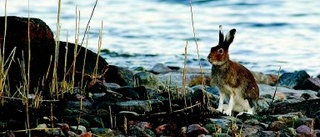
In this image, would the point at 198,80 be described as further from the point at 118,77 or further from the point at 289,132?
the point at 289,132

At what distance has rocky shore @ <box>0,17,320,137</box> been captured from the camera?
8.26m

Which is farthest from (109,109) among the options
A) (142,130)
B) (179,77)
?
(179,77)

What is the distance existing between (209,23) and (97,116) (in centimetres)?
1082

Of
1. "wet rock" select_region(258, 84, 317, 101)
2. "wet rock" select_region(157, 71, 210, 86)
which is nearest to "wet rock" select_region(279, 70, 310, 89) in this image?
"wet rock" select_region(258, 84, 317, 101)

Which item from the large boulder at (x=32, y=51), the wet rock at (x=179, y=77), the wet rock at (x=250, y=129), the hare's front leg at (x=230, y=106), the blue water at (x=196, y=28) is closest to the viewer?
the wet rock at (x=250, y=129)

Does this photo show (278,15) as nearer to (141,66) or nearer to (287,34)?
(287,34)

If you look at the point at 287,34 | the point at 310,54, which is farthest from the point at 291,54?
the point at 287,34

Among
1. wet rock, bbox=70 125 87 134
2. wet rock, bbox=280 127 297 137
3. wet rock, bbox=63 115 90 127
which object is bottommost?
wet rock, bbox=280 127 297 137

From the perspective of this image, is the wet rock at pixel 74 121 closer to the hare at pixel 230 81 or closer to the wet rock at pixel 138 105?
the wet rock at pixel 138 105

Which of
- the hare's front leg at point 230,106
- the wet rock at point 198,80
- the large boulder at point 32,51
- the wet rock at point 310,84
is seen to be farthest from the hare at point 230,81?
the wet rock at point 310,84

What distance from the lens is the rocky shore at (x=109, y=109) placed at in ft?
27.1

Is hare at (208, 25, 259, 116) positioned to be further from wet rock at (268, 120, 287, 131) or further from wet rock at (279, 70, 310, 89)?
wet rock at (279, 70, 310, 89)

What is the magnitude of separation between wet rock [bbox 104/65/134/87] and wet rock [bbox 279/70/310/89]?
8.78 feet

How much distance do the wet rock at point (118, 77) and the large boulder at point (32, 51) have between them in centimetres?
84
